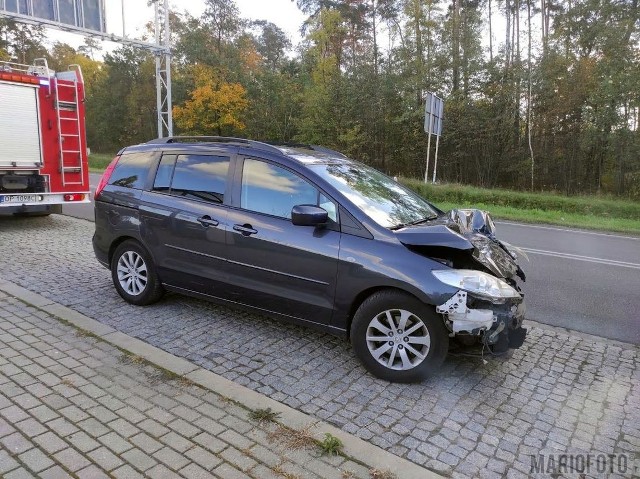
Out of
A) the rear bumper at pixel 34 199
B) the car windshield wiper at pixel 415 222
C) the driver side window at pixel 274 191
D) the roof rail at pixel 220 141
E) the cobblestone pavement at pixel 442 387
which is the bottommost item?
the cobblestone pavement at pixel 442 387

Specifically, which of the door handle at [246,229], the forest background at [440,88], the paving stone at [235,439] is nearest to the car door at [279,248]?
the door handle at [246,229]

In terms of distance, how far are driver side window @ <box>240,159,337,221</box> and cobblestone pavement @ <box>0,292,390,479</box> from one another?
1.60 metres

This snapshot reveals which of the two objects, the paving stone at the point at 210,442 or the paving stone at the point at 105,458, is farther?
the paving stone at the point at 210,442

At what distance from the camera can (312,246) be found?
12.7 ft

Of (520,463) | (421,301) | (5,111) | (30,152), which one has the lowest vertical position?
(520,463)

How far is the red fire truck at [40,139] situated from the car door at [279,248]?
21.0ft

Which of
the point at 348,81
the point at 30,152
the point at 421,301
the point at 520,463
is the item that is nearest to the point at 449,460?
the point at 520,463

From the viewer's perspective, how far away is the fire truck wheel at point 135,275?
496cm

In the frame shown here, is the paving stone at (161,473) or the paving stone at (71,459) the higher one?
the paving stone at (71,459)

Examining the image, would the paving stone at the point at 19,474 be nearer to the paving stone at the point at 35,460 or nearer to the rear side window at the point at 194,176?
the paving stone at the point at 35,460

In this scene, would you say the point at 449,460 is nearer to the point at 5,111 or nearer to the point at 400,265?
the point at 400,265

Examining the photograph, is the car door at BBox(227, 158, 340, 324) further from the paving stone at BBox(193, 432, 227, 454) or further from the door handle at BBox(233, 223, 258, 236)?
the paving stone at BBox(193, 432, 227, 454)

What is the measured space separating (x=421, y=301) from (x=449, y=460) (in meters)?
1.09

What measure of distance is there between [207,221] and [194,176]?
576 mm
